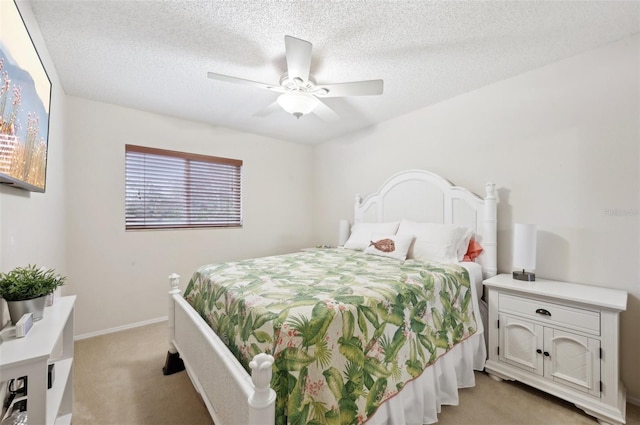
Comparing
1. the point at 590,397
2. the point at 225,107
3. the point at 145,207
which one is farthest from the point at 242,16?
the point at 590,397

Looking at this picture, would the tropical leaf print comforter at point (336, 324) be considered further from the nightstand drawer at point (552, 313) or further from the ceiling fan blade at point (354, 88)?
the ceiling fan blade at point (354, 88)

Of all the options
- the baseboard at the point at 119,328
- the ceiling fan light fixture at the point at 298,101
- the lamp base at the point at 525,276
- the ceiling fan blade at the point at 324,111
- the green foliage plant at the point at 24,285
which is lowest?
the baseboard at the point at 119,328

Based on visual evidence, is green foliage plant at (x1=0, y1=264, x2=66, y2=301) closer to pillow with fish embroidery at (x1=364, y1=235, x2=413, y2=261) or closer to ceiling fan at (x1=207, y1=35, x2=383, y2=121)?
ceiling fan at (x1=207, y1=35, x2=383, y2=121)

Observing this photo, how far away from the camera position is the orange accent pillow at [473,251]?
2.48 meters

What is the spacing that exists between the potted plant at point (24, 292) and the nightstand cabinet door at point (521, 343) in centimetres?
271

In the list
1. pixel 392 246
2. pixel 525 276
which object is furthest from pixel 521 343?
pixel 392 246

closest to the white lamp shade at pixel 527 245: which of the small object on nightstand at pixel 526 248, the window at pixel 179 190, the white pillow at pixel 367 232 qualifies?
the small object on nightstand at pixel 526 248

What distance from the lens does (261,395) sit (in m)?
0.96

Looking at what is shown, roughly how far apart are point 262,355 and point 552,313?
6.38ft

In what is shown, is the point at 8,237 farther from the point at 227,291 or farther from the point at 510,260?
the point at 510,260

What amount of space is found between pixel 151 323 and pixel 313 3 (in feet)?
11.4

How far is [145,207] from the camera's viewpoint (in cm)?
314

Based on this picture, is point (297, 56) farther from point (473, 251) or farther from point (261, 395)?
point (473, 251)

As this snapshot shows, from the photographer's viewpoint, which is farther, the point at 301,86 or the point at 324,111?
the point at 324,111
